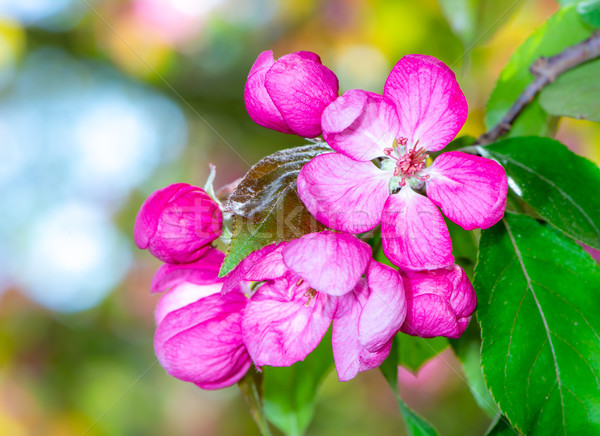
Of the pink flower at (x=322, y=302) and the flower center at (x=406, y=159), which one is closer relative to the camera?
the pink flower at (x=322, y=302)

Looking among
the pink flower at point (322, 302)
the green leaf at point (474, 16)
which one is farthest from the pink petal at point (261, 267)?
the green leaf at point (474, 16)

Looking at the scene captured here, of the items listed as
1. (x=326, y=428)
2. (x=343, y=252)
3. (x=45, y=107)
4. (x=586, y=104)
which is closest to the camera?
(x=343, y=252)

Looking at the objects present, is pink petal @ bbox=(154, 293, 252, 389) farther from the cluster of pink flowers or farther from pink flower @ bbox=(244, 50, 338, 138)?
pink flower @ bbox=(244, 50, 338, 138)

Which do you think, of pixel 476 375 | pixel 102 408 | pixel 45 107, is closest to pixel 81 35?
pixel 45 107

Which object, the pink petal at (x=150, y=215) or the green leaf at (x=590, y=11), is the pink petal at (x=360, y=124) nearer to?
the pink petal at (x=150, y=215)

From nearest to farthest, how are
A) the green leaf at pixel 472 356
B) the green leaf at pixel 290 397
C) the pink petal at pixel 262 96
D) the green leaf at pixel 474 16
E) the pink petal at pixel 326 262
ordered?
the pink petal at pixel 326 262 < the pink petal at pixel 262 96 < the green leaf at pixel 472 356 < the green leaf at pixel 290 397 < the green leaf at pixel 474 16

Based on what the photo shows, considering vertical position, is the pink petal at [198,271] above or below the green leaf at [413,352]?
above

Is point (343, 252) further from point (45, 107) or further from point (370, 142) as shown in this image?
point (45, 107)

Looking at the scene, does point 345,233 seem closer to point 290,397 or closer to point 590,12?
point 290,397
